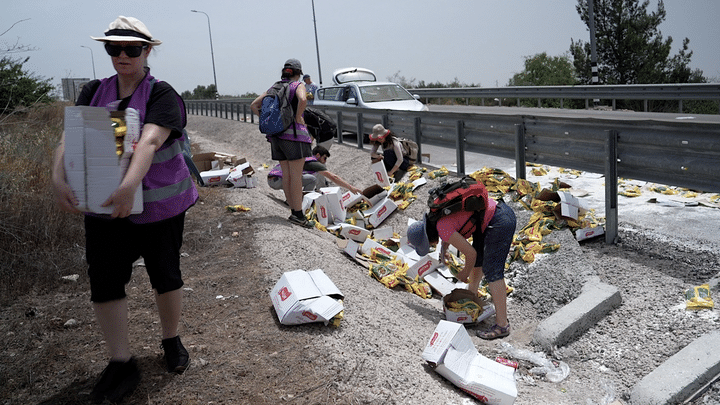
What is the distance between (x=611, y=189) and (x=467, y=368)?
335 centimetres

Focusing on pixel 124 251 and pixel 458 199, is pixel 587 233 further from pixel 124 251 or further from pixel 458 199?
pixel 124 251

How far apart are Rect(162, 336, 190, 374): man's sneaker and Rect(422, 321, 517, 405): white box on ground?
1.55 m

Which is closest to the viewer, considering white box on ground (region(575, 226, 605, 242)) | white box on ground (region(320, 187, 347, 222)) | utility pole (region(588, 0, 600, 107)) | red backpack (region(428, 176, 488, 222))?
red backpack (region(428, 176, 488, 222))

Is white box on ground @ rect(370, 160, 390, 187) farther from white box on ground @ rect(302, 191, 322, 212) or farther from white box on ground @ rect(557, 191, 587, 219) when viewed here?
white box on ground @ rect(557, 191, 587, 219)

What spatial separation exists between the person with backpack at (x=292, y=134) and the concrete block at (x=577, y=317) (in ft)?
11.6

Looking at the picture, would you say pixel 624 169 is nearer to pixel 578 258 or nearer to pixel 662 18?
pixel 578 258

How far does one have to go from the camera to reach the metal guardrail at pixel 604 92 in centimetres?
1793

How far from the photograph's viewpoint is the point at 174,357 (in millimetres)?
3736

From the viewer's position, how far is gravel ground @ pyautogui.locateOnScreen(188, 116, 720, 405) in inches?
157

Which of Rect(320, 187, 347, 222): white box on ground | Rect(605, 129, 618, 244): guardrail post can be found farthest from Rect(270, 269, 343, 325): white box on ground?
Rect(320, 187, 347, 222): white box on ground

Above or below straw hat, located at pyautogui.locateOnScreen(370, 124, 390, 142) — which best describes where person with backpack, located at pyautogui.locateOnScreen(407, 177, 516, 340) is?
below

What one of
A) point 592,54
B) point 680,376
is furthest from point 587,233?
point 592,54

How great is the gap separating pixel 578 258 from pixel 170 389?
421 centimetres

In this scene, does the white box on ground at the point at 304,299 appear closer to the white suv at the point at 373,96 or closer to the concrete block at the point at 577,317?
the concrete block at the point at 577,317
